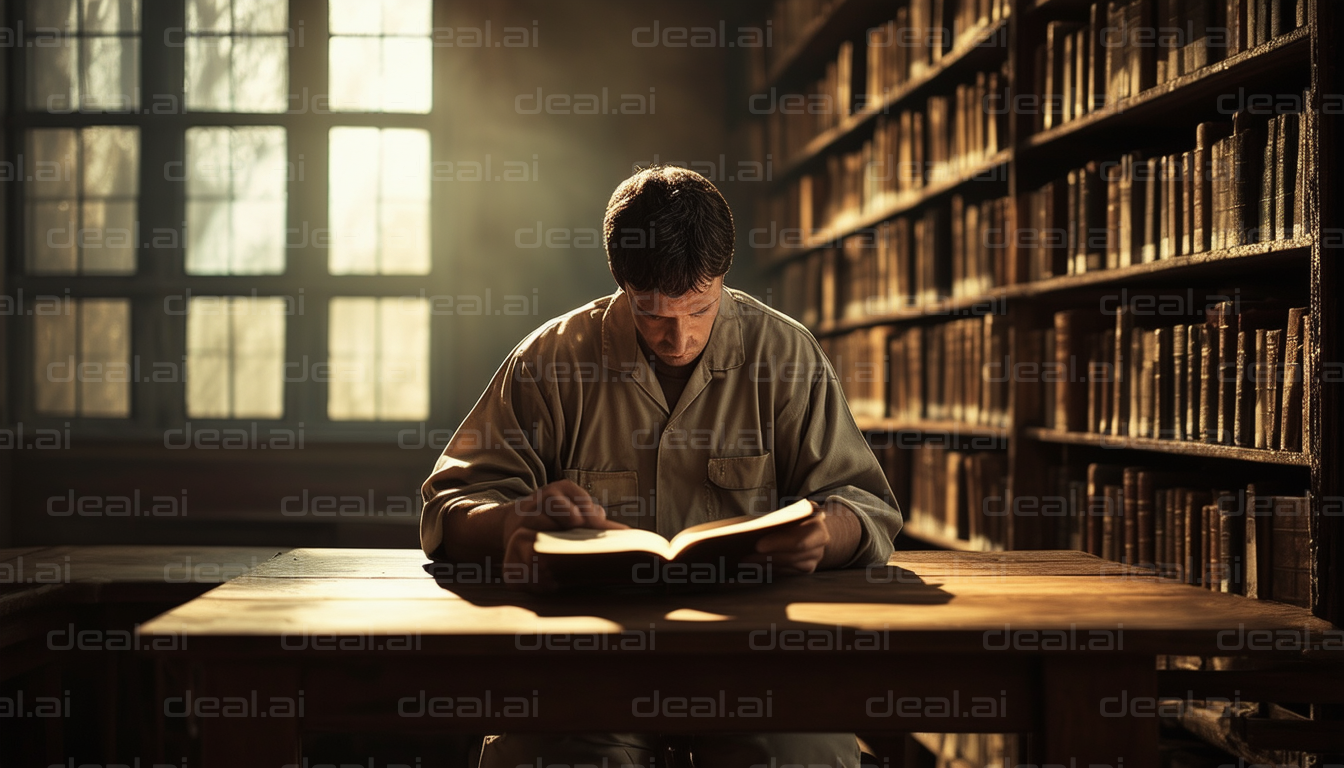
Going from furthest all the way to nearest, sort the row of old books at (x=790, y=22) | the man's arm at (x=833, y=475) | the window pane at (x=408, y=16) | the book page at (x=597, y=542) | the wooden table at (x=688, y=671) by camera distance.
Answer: the window pane at (x=408, y=16)
the row of old books at (x=790, y=22)
the man's arm at (x=833, y=475)
the book page at (x=597, y=542)
the wooden table at (x=688, y=671)

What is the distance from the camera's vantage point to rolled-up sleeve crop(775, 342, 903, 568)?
1593mm

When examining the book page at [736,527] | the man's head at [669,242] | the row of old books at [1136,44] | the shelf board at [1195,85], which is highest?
the row of old books at [1136,44]

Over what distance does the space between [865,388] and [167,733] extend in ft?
8.22

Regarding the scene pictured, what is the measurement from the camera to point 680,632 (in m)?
1.11

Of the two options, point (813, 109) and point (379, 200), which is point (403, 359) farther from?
point (813, 109)

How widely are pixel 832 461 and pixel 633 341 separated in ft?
1.31

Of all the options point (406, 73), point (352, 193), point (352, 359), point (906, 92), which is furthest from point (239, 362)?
point (906, 92)

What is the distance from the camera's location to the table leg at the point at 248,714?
1.12 metres

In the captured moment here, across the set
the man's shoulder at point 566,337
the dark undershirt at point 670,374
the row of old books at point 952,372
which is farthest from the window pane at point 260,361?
the dark undershirt at point 670,374

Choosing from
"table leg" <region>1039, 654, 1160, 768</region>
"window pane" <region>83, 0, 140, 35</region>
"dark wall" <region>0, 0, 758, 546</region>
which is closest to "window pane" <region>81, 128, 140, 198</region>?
"window pane" <region>83, 0, 140, 35</region>

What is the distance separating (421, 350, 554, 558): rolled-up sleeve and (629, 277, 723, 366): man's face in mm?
224

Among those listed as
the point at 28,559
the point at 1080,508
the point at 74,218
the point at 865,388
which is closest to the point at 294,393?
the point at 74,218

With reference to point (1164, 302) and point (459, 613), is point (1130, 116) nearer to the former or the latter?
point (1164, 302)

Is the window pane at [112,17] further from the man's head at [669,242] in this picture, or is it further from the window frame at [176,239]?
the man's head at [669,242]
